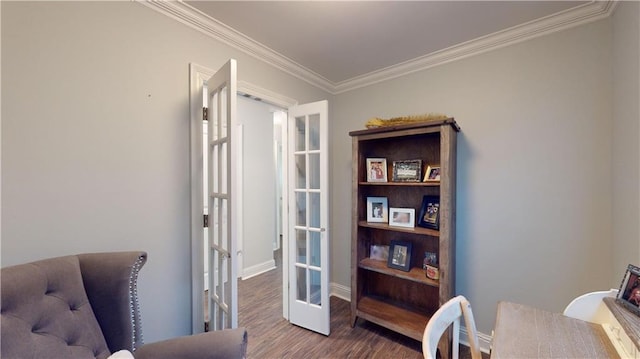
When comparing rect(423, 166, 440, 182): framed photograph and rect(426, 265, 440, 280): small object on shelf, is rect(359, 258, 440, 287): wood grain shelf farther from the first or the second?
rect(423, 166, 440, 182): framed photograph

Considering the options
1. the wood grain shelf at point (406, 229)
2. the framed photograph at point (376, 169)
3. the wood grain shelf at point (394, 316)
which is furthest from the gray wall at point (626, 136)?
the framed photograph at point (376, 169)

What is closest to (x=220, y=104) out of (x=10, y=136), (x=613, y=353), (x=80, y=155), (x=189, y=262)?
(x=80, y=155)

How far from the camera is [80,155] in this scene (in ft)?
4.26

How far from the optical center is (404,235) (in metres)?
2.37

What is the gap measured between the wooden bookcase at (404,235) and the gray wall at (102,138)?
139 centimetres

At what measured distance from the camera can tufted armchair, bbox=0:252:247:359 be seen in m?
0.90

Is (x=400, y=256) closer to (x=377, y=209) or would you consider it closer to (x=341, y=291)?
(x=377, y=209)

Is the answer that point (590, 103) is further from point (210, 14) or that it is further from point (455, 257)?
point (210, 14)

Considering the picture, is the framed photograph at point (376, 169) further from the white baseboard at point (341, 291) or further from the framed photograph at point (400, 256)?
the white baseboard at point (341, 291)

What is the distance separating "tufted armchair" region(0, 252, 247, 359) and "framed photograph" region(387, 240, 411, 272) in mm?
1464

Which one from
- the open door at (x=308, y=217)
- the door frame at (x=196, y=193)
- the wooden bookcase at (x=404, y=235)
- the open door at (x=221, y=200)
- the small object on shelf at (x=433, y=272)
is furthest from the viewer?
the open door at (x=308, y=217)

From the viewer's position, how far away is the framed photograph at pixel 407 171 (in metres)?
2.16

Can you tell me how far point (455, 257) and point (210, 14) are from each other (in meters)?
2.61

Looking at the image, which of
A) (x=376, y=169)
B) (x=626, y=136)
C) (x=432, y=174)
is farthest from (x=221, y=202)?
(x=626, y=136)
